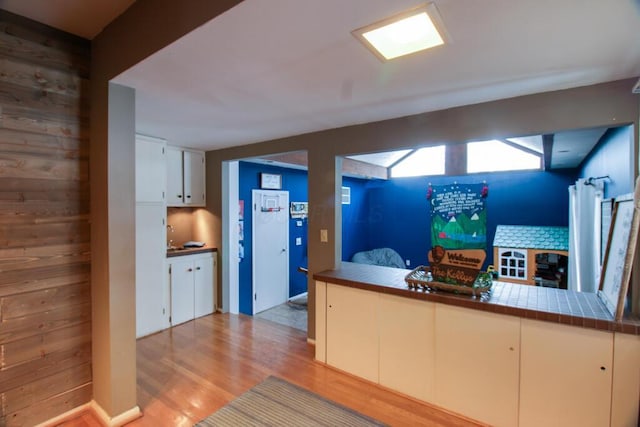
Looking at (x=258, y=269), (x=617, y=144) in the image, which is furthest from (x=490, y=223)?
(x=258, y=269)

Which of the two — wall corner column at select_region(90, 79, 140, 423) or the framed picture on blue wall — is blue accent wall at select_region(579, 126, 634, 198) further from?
the framed picture on blue wall

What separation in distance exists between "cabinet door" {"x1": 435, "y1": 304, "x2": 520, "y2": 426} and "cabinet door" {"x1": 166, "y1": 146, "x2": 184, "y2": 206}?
3436 mm

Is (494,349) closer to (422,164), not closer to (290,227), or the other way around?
(290,227)

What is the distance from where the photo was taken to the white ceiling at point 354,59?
121 centimetres

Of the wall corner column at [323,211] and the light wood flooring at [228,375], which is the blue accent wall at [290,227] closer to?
the light wood flooring at [228,375]

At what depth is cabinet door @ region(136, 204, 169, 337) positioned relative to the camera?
3.33 meters

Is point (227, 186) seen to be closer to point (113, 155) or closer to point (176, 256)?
point (176, 256)

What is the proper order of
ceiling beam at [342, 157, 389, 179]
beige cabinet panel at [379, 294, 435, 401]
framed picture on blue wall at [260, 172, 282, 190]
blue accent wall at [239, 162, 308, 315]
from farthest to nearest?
ceiling beam at [342, 157, 389, 179], framed picture on blue wall at [260, 172, 282, 190], blue accent wall at [239, 162, 308, 315], beige cabinet panel at [379, 294, 435, 401]

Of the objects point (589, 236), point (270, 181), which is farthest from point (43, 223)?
point (589, 236)

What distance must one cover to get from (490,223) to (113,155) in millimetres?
6514

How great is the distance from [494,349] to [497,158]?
17.5ft

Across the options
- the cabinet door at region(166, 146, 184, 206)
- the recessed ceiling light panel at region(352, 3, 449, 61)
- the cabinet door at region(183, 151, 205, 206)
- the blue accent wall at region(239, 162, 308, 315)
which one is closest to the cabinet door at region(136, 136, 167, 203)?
the cabinet door at region(166, 146, 184, 206)

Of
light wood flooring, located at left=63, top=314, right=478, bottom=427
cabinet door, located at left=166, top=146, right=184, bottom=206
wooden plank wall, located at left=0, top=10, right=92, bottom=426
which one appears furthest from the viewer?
cabinet door, located at left=166, top=146, right=184, bottom=206

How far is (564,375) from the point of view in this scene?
5.93 ft
